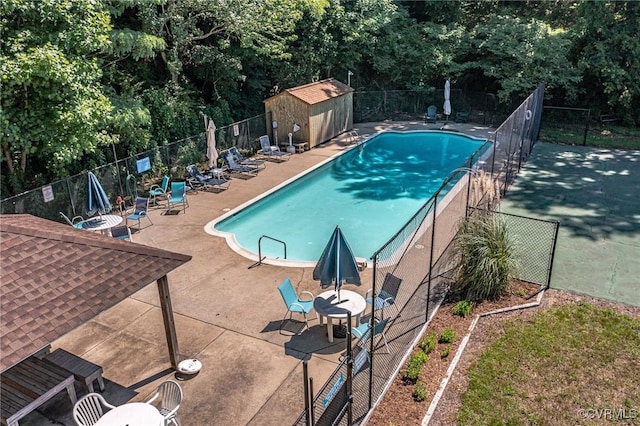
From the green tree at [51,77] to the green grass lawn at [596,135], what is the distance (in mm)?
19596

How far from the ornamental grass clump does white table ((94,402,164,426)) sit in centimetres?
641

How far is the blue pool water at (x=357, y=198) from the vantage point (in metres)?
14.5

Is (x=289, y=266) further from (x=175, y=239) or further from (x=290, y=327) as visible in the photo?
(x=175, y=239)

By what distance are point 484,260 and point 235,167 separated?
38.2 ft

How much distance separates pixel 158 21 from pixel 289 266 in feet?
37.9

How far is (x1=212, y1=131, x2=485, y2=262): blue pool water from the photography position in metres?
14.5

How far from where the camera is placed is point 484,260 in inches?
379

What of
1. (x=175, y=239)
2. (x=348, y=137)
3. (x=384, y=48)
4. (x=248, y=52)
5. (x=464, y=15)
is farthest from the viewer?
(x=464, y=15)

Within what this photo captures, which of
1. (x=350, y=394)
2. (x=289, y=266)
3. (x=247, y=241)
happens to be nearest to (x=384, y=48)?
(x=247, y=241)

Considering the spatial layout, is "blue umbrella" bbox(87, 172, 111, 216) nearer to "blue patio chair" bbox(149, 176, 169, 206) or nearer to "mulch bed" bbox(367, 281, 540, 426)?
"blue patio chair" bbox(149, 176, 169, 206)

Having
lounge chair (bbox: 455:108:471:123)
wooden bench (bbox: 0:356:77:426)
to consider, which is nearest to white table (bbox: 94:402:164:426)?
wooden bench (bbox: 0:356:77:426)

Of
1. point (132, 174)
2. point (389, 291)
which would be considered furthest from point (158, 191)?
point (389, 291)

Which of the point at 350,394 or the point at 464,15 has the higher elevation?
the point at 464,15

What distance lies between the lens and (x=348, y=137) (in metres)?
24.3
